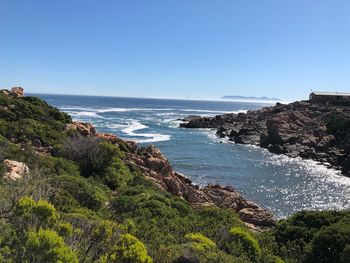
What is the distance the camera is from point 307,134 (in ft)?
219

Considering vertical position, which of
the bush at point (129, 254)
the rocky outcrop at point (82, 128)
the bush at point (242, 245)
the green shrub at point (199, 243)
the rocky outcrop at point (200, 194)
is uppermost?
the rocky outcrop at point (82, 128)

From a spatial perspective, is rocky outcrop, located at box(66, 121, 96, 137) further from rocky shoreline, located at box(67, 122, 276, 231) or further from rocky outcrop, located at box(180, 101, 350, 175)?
rocky outcrop, located at box(180, 101, 350, 175)

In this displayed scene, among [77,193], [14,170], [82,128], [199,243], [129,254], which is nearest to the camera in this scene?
[129,254]

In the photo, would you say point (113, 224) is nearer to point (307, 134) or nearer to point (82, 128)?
point (82, 128)

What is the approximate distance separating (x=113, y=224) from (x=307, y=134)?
6066cm

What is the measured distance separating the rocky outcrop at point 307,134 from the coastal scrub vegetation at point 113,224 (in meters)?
31.9

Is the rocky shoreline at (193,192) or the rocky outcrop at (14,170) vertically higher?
the rocky outcrop at (14,170)

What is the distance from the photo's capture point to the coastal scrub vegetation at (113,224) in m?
9.45

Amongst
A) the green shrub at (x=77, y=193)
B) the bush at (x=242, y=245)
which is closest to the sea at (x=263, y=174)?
the bush at (x=242, y=245)

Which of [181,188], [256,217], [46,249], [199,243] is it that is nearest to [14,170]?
[199,243]

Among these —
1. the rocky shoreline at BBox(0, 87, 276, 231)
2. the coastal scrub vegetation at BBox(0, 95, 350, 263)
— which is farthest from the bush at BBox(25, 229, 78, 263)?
the rocky shoreline at BBox(0, 87, 276, 231)

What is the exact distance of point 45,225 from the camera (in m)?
9.73

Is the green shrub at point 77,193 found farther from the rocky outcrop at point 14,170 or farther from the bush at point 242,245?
the bush at point 242,245

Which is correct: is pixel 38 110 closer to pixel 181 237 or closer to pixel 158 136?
pixel 181 237
